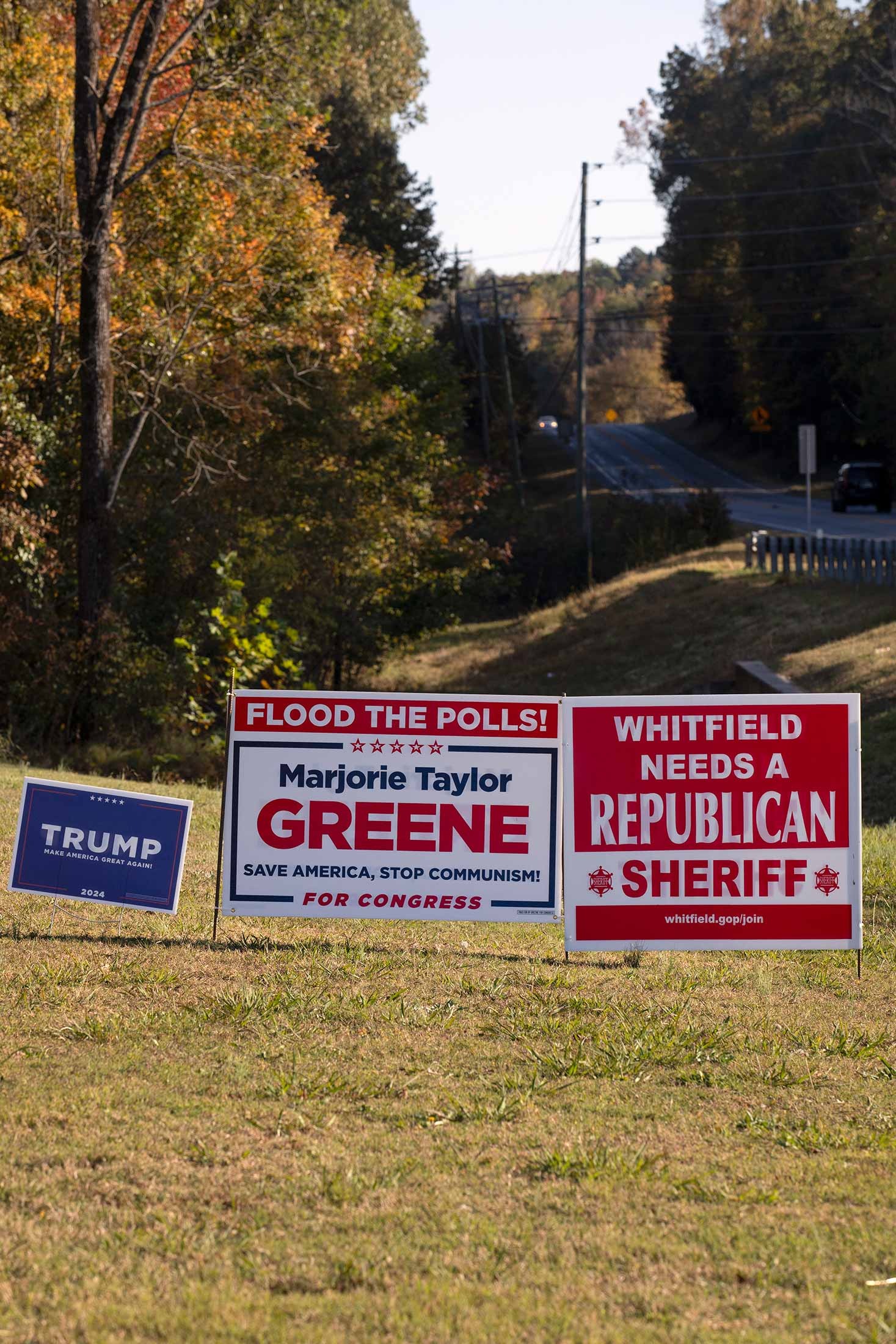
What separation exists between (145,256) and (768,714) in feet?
58.3

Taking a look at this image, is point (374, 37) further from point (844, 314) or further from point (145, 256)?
point (145, 256)

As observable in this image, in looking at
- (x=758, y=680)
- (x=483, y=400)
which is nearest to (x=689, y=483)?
(x=483, y=400)

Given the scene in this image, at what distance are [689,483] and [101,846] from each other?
68543mm

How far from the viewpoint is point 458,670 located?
36.4 metres

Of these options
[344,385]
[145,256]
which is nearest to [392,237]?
[344,385]

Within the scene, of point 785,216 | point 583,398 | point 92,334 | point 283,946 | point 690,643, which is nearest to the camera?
point 283,946

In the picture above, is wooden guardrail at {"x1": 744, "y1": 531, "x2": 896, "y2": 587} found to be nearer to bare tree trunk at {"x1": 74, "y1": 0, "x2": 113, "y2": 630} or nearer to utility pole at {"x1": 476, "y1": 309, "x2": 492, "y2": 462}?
bare tree trunk at {"x1": 74, "y1": 0, "x2": 113, "y2": 630}

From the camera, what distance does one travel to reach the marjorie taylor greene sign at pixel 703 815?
286 inches

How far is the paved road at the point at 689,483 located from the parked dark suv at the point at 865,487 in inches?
18.6

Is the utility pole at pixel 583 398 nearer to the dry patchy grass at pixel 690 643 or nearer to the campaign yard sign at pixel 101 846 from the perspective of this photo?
the dry patchy grass at pixel 690 643

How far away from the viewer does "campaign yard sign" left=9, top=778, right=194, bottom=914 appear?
7.33 m

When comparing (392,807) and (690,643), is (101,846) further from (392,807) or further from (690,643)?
(690,643)

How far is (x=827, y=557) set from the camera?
31406 mm

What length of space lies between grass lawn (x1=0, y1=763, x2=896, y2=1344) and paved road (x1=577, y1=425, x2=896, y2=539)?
3587 cm
